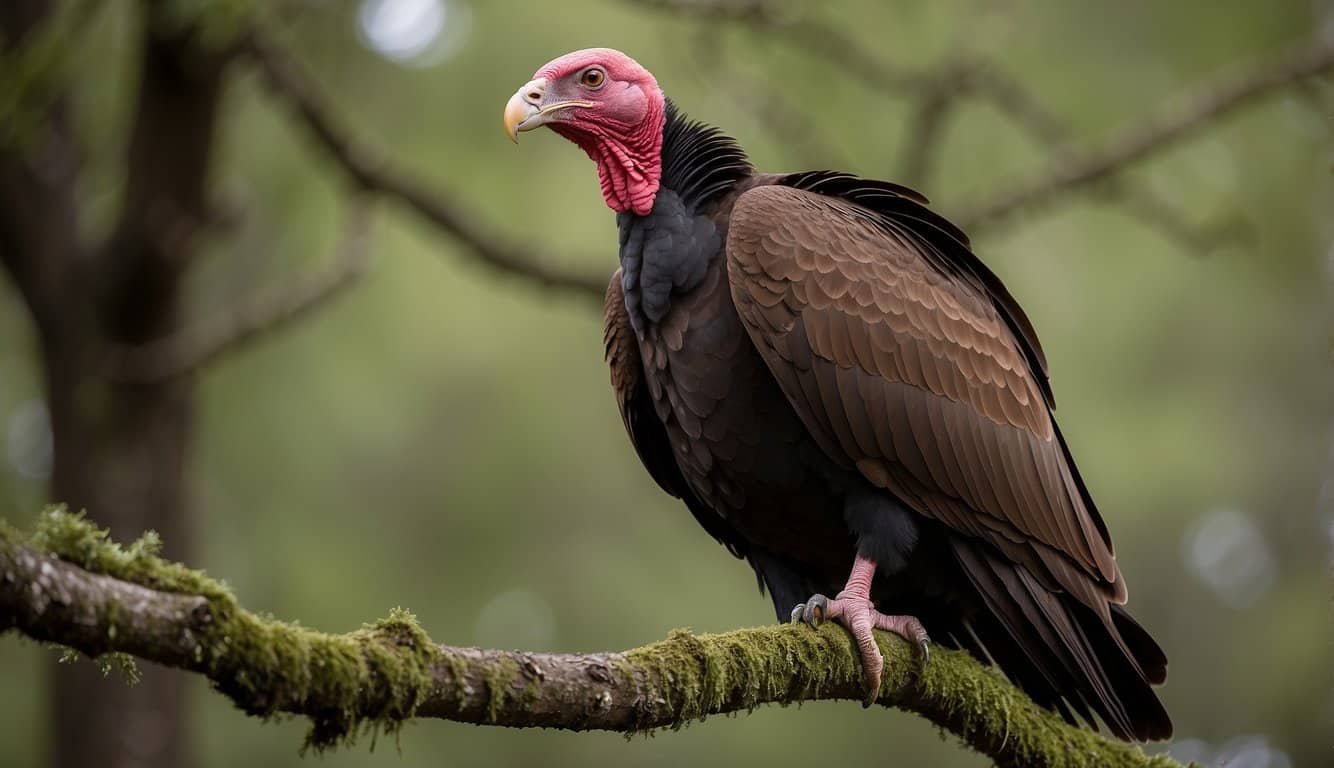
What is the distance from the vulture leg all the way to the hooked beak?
174 centimetres

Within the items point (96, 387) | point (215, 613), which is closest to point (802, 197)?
point (215, 613)

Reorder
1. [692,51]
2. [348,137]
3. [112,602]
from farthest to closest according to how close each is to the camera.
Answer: [692,51]
[348,137]
[112,602]

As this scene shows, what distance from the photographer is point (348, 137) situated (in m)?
7.00

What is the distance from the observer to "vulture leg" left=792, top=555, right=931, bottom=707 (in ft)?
12.5

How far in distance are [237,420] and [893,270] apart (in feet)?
23.3

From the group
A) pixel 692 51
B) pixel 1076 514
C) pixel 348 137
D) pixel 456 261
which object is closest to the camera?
pixel 1076 514

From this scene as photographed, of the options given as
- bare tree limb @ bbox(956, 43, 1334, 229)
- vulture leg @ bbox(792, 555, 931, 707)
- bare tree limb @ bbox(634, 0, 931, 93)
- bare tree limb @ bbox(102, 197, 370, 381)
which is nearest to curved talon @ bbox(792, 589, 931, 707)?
vulture leg @ bbox(792, 555, 931, 707)

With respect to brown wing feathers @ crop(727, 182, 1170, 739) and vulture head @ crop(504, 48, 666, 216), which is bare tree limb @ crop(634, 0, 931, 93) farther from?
brown wing feathers @ crop(727, 182, 1170, 739)

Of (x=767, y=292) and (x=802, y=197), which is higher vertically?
(x=802, y=197)

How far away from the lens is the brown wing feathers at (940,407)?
13.5 ft

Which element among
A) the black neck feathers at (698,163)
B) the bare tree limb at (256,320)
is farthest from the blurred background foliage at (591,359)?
the black neck feathers at (698,163)

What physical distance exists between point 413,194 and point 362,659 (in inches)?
185

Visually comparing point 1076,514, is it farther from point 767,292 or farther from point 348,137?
point 348,137

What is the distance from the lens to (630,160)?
4.50m
